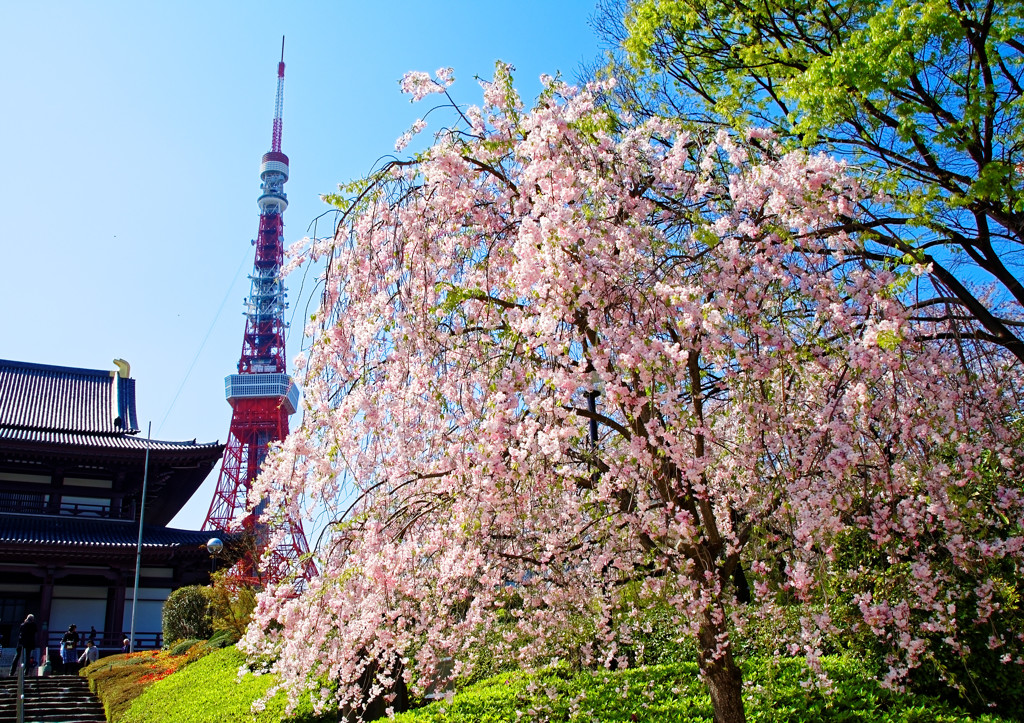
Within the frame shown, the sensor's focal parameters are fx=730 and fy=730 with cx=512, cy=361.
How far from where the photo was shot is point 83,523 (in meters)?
21.6

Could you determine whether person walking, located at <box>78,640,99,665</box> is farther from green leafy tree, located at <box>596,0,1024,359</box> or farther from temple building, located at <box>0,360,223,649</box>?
green leafy tree, located at <box>596,0,1024,359</box>

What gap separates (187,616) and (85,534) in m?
5.35

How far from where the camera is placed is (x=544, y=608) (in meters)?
Result: 5.75

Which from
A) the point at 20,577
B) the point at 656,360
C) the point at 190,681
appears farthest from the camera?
the point at 20,577

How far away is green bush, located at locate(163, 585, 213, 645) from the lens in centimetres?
1761

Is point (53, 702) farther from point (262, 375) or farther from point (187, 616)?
point (262, 375)

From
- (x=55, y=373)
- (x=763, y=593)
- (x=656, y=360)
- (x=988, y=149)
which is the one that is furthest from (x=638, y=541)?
(x=55, y=373)

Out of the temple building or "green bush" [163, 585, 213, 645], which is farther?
the temple building

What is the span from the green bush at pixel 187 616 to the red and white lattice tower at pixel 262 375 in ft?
16.9

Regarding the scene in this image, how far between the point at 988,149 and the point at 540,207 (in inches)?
146

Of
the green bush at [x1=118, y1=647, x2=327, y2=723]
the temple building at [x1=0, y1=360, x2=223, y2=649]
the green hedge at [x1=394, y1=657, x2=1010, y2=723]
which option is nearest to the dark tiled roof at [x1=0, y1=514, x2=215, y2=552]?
the temple building at [x1=0, y1=360, x2=223, y2=649]

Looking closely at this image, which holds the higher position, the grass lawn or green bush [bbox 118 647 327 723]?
the grass lawn

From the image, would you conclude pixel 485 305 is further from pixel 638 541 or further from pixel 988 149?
pixel 988 149

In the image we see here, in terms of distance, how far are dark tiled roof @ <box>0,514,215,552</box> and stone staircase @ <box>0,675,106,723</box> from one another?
5.03 metres
